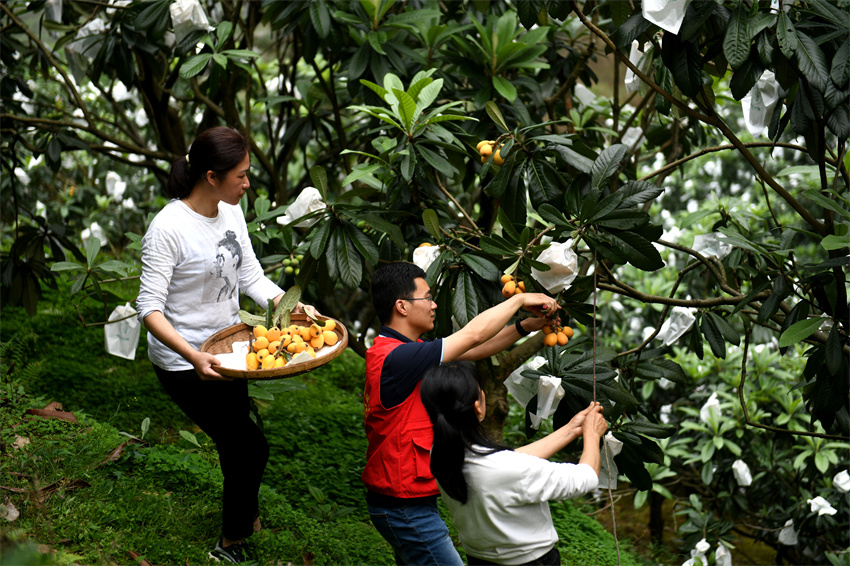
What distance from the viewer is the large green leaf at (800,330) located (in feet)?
7.35

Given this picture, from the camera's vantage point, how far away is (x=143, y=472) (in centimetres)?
300

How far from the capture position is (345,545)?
2.92m

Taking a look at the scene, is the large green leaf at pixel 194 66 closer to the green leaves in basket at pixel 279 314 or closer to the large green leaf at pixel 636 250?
the green leaves in basket at pixel 279 314

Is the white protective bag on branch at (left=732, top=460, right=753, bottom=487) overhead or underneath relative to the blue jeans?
underneath

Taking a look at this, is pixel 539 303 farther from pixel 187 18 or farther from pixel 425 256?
pixel 187 18

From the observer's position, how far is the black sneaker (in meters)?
2.52

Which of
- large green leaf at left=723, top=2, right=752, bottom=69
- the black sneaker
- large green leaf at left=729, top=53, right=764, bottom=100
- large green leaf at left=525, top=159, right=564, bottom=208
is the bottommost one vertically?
the black sneaker

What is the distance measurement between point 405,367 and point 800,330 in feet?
3.97

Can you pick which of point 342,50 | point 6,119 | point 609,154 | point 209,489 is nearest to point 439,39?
point 342,50

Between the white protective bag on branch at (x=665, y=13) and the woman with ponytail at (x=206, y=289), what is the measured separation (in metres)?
1.24

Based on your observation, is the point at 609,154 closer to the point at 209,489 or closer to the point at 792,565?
the point at 209,489

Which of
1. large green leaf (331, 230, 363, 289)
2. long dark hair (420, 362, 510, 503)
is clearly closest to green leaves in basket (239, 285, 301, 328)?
large green leaf (331, 230, 363, 289)

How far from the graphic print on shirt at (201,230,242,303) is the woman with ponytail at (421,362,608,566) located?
852 mm

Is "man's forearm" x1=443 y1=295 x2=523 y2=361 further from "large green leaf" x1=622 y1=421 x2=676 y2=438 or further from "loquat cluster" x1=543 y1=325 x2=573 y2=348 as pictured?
"large green leaf" x1=622 y1=421 x2=676 y2=438
